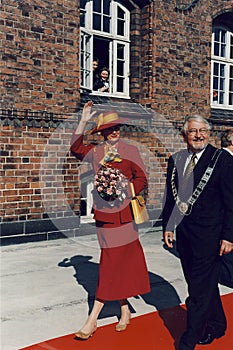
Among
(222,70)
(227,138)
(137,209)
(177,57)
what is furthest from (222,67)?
(137,209)

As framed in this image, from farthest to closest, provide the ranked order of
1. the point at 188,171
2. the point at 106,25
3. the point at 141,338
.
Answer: the point at 106,25
the point at 141,338
the point at 188,171

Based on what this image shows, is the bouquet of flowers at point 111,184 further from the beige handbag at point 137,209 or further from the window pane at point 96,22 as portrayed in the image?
the window pane at point 96,22

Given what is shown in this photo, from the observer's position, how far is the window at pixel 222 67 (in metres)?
13.0

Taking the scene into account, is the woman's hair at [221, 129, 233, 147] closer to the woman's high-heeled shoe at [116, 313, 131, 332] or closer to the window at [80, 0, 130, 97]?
the woman's high-heeled shoe at [116, 313, 131, 332]

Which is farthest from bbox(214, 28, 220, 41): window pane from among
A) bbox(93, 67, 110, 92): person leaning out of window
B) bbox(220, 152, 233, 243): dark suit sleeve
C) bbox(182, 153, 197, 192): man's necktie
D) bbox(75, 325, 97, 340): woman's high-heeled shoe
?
bbox(75, 325, 97, 340): woman's high-heeled shoe

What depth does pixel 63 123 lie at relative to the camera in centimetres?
916

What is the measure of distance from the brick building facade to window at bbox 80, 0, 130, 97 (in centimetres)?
2

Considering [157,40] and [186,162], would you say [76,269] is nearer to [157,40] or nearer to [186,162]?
[186,162]

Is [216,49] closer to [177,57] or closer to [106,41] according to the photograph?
[177,57]

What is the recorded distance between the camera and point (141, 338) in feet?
14.2

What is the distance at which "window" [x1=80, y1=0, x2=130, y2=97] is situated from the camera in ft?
33.1

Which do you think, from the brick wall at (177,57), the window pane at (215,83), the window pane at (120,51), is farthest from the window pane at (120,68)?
the window pane at (215,83)

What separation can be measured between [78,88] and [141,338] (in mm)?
6027

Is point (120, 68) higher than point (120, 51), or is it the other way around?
point (120, 51)
